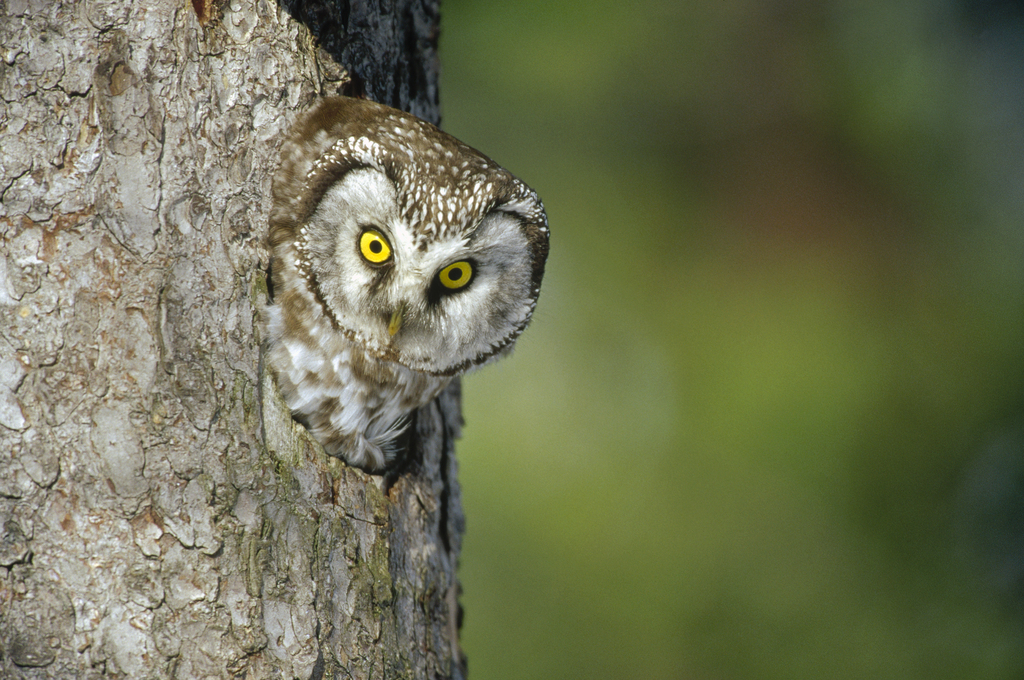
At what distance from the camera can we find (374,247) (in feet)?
5.58

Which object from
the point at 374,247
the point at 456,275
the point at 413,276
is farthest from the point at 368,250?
the point at 456,275

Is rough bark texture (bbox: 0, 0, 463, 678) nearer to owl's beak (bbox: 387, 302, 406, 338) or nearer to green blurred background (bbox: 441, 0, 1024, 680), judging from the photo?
owl's beak (bbox: 387, 302, 406, 338)

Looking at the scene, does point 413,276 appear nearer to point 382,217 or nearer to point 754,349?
point 382,217

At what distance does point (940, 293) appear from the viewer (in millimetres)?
4586

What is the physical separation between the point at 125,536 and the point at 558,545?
381 cm

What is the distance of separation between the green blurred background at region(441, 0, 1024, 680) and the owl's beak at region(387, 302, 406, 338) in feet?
11.1

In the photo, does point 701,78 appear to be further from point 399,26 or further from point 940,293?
point 399,26

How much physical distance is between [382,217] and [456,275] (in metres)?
0.27

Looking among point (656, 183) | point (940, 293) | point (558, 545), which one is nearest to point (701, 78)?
point (656, 183)

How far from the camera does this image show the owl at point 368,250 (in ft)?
5.39

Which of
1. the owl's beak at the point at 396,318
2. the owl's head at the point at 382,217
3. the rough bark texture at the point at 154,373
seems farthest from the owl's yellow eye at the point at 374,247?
the rough bark texture at the point at 154,373

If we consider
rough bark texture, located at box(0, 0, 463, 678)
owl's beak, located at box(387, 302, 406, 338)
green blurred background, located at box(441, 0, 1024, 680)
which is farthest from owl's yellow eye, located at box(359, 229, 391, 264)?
green blurred background, located at box(441, 0, 1024, 680)

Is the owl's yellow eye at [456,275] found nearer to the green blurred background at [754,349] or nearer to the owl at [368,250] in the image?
the owl at [368,250]

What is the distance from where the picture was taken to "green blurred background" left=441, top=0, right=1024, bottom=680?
4.35 m
